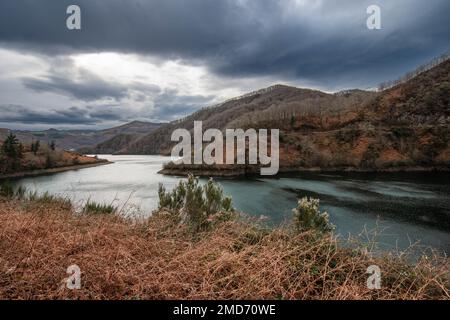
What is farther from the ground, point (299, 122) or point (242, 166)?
point (299, 122)

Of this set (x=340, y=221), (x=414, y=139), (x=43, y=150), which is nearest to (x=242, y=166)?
(x=340, y=221)

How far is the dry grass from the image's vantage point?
124 inches

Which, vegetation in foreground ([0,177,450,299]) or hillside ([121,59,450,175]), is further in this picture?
hillside ([121,59,450,175])

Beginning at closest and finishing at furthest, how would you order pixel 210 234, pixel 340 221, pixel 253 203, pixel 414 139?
pixel 210 234 < pixel 340 221 < pixel 253 203 < pixel 414 139

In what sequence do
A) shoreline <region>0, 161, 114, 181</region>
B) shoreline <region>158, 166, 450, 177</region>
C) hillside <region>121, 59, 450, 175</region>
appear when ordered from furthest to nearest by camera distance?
hillside <region>121, 59, 450, 175</region> → shoreline <region>158, 166, 450, 177</region> → shoreline <region>0, 161, 114, 181</region>

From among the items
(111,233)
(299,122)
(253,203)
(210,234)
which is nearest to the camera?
(111,233)

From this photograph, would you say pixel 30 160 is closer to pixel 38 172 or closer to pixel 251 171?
pixel 38 172

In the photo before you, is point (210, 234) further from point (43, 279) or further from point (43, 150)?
point (43, 150)

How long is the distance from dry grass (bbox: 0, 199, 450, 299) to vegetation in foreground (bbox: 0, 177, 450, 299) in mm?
11

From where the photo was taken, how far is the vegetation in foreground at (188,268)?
3145 millimetres

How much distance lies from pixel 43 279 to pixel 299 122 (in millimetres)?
104070

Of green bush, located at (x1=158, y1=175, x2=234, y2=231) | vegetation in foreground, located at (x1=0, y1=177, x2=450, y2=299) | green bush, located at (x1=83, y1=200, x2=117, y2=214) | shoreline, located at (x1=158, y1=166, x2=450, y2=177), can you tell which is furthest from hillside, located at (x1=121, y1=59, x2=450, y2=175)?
vegetation in foreground, located at (x1=0, y1=177, x2=450, y2=299)

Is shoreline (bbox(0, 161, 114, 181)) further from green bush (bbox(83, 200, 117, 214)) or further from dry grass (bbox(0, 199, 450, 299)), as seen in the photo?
dry grass (bbox(0, 199, 450, 299))

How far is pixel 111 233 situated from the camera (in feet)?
15.1
